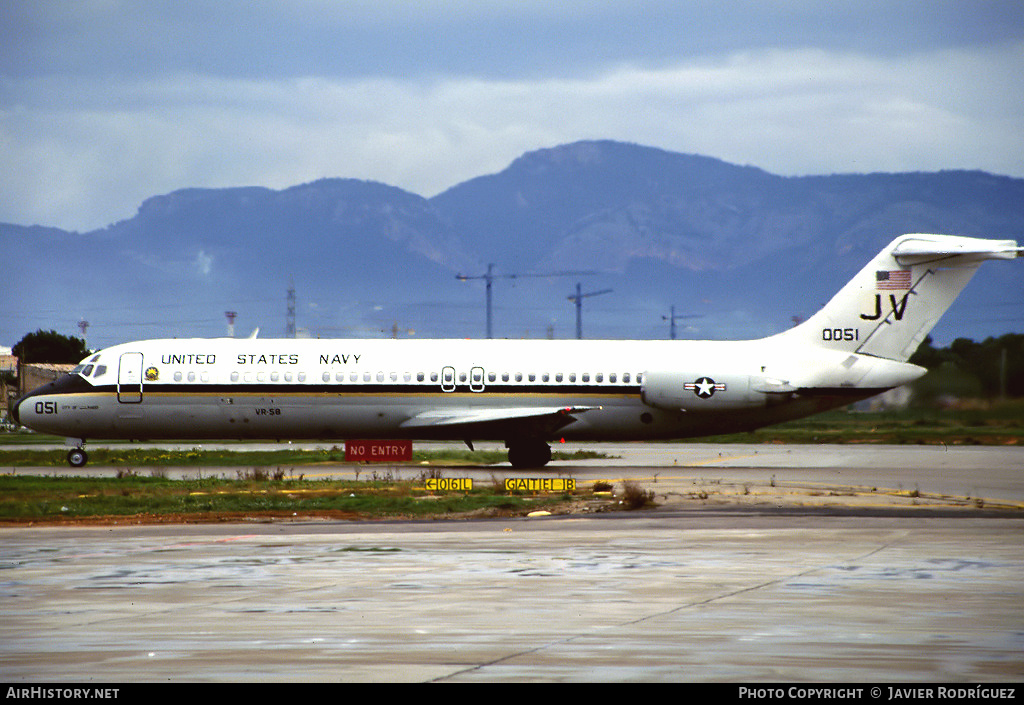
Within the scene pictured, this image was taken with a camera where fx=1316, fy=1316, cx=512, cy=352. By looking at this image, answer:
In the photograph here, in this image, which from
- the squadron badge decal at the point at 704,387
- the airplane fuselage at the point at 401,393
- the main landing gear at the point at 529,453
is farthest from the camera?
the main landing gear at the point at 529,453

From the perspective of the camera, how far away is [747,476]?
36.4m

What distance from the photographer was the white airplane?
40188mm

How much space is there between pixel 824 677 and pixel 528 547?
390 inches

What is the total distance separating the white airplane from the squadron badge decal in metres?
0.04

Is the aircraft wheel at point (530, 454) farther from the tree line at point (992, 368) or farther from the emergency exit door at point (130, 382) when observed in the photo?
the tree line at point (992, 368)

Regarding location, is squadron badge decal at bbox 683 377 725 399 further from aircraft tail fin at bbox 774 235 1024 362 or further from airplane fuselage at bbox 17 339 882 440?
aircraft tail fin at bbox 774 235 1024 362

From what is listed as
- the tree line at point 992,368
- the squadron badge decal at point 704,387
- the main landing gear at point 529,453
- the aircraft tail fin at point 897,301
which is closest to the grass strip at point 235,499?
the main landing gear at point 529,453

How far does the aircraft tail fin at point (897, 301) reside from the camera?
133 feet

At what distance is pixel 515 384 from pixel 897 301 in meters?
12.1

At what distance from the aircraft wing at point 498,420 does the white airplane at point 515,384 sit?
53 millimetres

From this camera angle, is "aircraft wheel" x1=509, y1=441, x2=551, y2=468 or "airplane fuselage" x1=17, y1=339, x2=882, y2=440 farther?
"aircraft wheel" x1=509, y1=441, x2=551, y2=468

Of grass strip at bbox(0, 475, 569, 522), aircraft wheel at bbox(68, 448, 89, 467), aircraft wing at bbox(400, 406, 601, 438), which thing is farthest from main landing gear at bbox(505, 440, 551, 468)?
aircraft wheel at bbox(68, 448, 89, 467)

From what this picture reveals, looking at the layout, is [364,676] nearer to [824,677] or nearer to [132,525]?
[824,677]

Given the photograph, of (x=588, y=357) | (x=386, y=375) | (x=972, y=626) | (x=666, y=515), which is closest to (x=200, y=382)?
(x=386, y=375)
